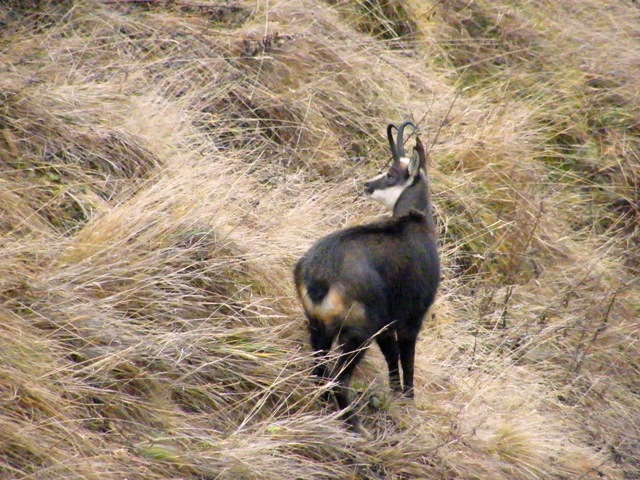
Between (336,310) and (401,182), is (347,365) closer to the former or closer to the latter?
(336,310)

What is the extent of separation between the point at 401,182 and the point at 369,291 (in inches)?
42.7

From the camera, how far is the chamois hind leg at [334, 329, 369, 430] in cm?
454

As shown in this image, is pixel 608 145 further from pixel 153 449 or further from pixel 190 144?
pixel 153 449

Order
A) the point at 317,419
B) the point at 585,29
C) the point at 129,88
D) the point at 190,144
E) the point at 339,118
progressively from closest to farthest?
the point at 317,419
the point at 190,144
the point at 129,88
the point at 339,118
the point at 585,29

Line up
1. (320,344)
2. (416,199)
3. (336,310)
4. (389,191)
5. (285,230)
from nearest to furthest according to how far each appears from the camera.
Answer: (336,310), (320,344), (416,199), (389,191), (285,230)

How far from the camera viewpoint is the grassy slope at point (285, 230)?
426cm

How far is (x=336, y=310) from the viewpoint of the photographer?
4.50m

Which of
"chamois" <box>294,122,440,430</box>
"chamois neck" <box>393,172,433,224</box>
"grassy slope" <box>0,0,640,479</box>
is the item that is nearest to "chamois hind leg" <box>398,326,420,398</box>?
"chamois" <box>294,122,440,430</box>

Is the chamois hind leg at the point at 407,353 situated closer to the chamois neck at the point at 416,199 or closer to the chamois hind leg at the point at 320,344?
the chamois hind leg at the point at 320,344

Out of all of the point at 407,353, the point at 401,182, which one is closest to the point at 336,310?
the point at 407,353

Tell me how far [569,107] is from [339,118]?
95.4 inches

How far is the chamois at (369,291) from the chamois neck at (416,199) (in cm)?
9

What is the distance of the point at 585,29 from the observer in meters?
9.85

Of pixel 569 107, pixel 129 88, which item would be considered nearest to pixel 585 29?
pixel 569 107
